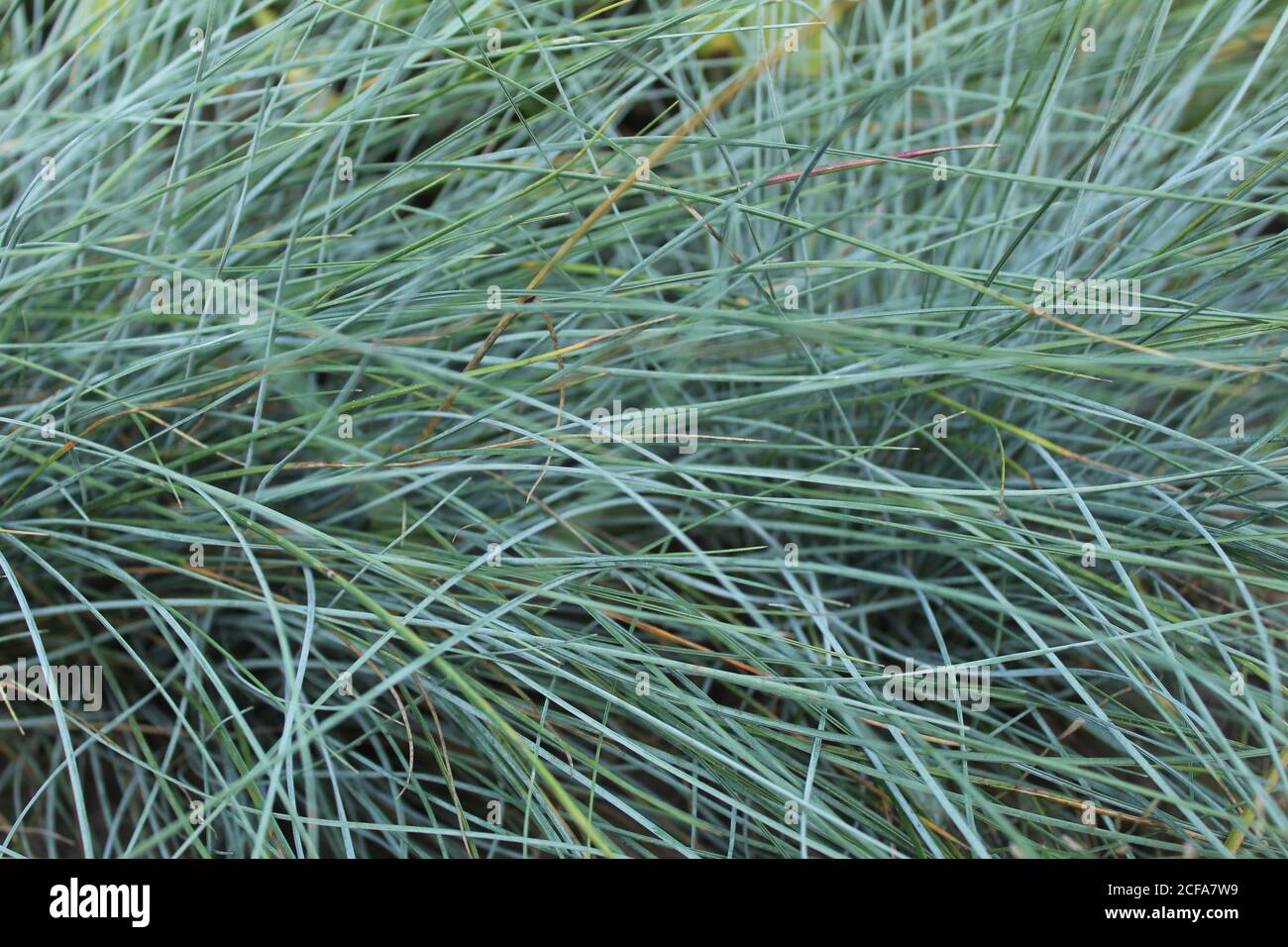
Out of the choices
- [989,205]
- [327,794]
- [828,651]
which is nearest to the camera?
[828,651]

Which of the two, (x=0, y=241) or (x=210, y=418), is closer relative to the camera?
(x=0, y=241)

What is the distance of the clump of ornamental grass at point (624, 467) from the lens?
0.85 m

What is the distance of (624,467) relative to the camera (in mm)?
908

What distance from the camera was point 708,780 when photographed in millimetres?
1021

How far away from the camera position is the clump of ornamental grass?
85cm

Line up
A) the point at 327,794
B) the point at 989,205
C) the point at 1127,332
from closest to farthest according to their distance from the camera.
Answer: the point at 1127,332 < the point at 327,794 < the point at 989,205

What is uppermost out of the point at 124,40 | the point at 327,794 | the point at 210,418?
the point at 124,40

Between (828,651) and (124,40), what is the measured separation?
1.26 m

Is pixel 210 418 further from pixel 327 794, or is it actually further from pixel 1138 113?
pixel 1138 113

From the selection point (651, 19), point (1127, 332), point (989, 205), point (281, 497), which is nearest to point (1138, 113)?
point (989, 205)
